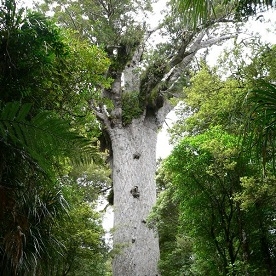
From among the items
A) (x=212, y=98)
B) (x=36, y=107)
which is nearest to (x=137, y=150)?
(x=212, y=98)

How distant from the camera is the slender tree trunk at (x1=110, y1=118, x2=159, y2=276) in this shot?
7473 mm

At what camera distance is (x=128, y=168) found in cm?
879

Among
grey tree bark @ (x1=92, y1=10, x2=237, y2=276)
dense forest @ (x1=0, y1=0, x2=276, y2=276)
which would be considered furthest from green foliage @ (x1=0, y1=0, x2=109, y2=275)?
grey tree bark @ (x1=92, y1=10, x2=237, y2=276)

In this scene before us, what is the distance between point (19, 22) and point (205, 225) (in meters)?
3.35

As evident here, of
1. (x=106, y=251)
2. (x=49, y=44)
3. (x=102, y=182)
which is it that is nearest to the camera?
(x=49, y=44)

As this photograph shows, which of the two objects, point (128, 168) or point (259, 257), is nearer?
point (259, 257)

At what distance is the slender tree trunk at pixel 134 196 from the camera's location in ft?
24.5

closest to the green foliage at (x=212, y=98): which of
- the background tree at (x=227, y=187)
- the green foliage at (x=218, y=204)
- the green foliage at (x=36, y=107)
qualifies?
the background tree at (x=227, y=187)

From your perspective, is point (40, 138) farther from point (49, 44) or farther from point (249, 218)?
point (249, 218)

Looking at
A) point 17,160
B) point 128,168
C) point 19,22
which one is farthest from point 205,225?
point 128,168

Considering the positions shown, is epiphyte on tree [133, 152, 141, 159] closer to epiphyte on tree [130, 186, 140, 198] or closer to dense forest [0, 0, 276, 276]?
dense forest [0, 0, 276, 276]

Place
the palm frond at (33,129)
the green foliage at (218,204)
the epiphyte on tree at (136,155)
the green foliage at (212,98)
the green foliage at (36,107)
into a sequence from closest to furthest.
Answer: the palm frond at (33,129) → the green foliage at (36,107) → the green foliage at (218,204) → the green foliage at (212,98) → the epiphyte on tree at (136,155)

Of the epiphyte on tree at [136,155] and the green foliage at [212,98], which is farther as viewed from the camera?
the epiphyte on tree at [136,155]

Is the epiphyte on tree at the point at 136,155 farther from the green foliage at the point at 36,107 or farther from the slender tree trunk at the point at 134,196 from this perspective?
the green foliage at the point at 36,107
